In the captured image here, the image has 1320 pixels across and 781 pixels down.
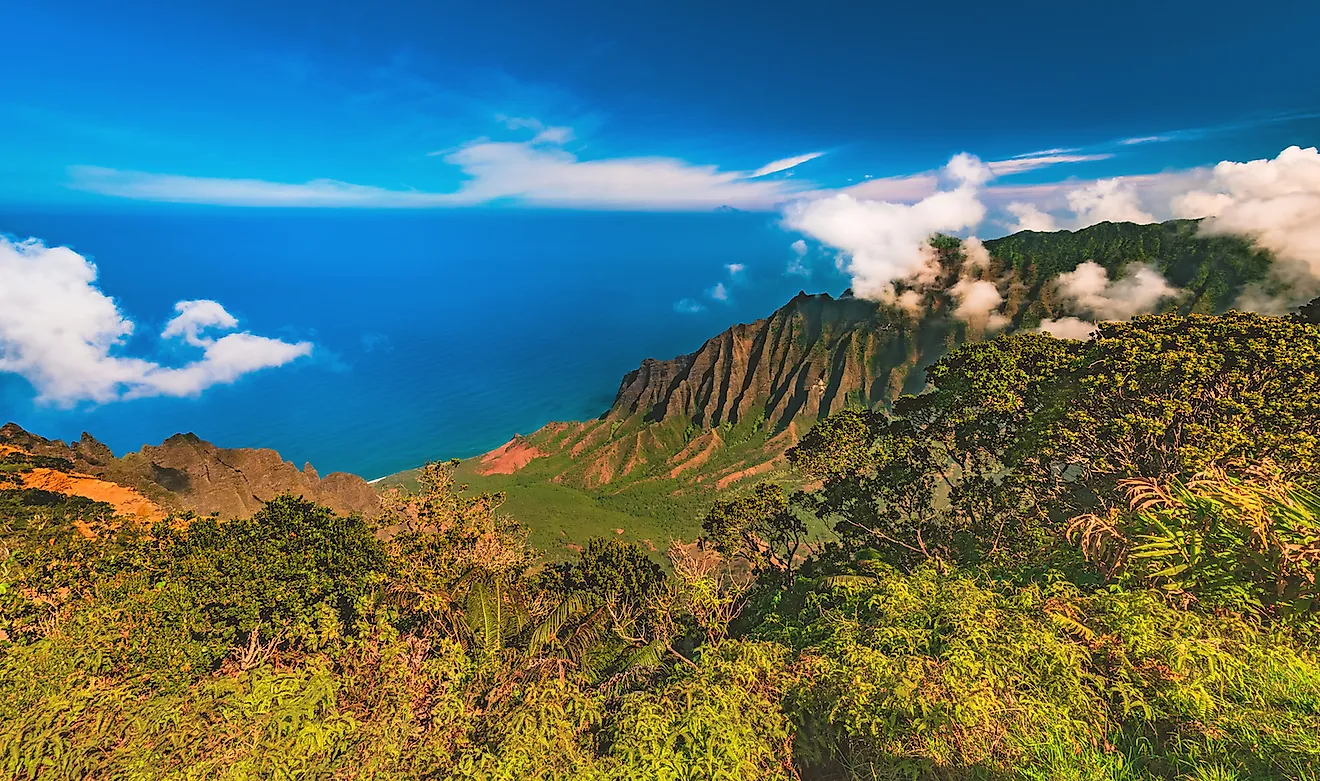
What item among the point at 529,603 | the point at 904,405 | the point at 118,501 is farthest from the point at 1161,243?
the point at 118,501

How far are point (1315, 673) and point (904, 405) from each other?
60.0 feet

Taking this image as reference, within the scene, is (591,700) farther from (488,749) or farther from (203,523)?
(203,523)

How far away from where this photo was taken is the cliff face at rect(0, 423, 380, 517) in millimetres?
38750

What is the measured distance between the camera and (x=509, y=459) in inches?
4823

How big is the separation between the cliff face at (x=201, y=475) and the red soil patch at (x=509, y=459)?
213 ft

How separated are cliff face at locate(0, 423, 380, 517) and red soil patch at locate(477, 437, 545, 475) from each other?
213ft

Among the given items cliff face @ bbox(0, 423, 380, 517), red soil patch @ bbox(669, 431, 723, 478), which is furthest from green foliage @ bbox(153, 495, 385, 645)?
red soil patch @ bbox(669, 431, 723, 478)

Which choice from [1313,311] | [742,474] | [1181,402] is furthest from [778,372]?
[1181,402]

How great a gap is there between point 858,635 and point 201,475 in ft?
176

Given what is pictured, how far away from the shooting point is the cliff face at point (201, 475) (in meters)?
38.8

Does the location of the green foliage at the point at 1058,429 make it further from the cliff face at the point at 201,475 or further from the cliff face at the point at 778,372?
the cliff face at the point at 778,372

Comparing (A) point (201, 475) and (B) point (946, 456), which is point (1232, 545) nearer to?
(B) point (946, 456)

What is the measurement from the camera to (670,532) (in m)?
87.8

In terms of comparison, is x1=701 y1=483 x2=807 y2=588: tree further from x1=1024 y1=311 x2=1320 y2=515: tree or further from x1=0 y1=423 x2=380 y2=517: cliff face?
x1=0 y1=423 x2=380 y2=517: cliff face
